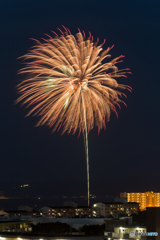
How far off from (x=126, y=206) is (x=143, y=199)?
93.0 feet

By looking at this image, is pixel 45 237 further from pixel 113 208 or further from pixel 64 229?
pixel 113 208

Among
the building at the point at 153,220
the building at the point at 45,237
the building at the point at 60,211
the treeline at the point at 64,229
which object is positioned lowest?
the building at the point at 60,211

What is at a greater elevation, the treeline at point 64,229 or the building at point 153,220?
the building at point 153,220

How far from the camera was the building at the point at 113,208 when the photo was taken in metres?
63.4

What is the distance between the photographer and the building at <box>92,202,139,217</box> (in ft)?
208

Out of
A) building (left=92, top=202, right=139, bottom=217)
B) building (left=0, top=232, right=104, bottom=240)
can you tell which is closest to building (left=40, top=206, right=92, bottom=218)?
building (left=92, top=202, right=139, bottom=217)

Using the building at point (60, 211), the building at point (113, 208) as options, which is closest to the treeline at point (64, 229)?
the building at point (60, 211)

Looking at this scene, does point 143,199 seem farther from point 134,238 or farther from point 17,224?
point 134,238

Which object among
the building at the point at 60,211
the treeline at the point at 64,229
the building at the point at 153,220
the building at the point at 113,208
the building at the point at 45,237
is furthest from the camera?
the building at the point at 113,208

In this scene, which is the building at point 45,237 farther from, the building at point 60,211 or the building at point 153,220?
the building at point 60,211

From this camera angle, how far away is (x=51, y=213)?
60812 mm

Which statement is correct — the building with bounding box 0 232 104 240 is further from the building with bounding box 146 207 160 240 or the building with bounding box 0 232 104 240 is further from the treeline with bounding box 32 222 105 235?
the treeline with bounding box 32 222 105 235

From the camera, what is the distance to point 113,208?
212 ft

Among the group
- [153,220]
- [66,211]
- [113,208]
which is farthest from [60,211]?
[153,220]
